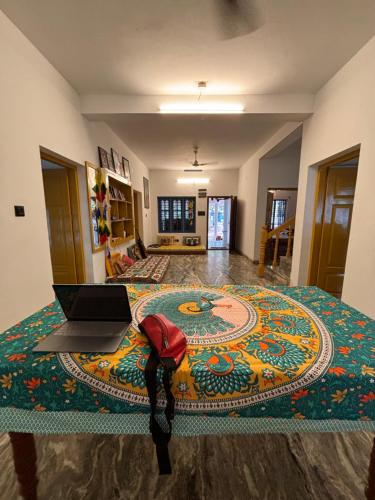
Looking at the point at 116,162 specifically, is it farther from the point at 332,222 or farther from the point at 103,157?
the point at 332,222

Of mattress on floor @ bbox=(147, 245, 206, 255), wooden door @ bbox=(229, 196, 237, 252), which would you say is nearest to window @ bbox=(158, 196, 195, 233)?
mattress on floor @ bbox=(147, 245, 206, 255)

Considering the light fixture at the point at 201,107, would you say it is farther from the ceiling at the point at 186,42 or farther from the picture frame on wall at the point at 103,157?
the picture frame on wall at the point at 103,157

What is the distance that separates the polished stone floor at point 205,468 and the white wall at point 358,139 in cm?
127

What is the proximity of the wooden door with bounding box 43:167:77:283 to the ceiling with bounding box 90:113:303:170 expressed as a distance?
107 centimetres

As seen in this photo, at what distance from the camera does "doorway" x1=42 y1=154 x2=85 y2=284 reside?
3.07m

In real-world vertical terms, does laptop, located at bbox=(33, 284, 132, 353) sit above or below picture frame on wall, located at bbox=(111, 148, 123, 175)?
below

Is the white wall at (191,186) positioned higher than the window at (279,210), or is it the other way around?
the white wall at (191,186)

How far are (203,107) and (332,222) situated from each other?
2479 mm

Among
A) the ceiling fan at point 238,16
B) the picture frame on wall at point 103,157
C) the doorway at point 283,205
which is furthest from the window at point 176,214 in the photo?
the ceiling fan at point 238,16

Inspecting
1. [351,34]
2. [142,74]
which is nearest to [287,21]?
[351,34]

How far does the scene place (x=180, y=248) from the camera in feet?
23.9

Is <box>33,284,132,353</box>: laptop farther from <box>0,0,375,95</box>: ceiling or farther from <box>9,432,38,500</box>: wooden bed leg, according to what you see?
<box>0,0,375,95</box>: ceiling

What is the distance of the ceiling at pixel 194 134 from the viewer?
10.5 feet

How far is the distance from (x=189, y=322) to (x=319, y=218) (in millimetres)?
2975
